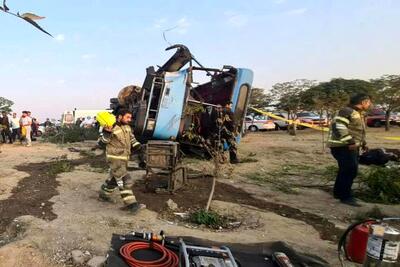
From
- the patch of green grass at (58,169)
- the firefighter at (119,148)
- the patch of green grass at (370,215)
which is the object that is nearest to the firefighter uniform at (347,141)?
the patch of green grass at (370,215)

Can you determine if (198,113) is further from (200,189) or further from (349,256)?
(349,256)

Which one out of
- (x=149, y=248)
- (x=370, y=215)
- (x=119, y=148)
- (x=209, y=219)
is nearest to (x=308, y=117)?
(x=370, y=215)

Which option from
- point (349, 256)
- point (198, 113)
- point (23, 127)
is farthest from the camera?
point (23, 127)

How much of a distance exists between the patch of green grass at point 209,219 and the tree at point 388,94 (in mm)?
22716

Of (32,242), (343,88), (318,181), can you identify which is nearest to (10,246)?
(32,242)

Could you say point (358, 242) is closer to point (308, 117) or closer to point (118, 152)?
point (118, 152)

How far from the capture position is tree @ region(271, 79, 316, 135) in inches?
1075

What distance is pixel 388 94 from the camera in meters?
25.8

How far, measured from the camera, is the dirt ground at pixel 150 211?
4.56 meters

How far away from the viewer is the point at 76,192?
7199mm

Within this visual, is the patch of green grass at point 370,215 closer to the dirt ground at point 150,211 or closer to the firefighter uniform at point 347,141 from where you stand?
the dirt ground at point 150,211

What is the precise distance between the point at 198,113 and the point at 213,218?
6193 mm

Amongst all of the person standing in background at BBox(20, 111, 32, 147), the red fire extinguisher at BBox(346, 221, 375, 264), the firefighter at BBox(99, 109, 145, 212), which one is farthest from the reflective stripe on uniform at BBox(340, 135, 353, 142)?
the person standing in background at BBox(20, 111, 32, 147)

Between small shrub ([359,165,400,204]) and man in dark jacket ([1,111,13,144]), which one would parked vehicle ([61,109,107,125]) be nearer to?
man in dark jacket ([1,111,13,144])
